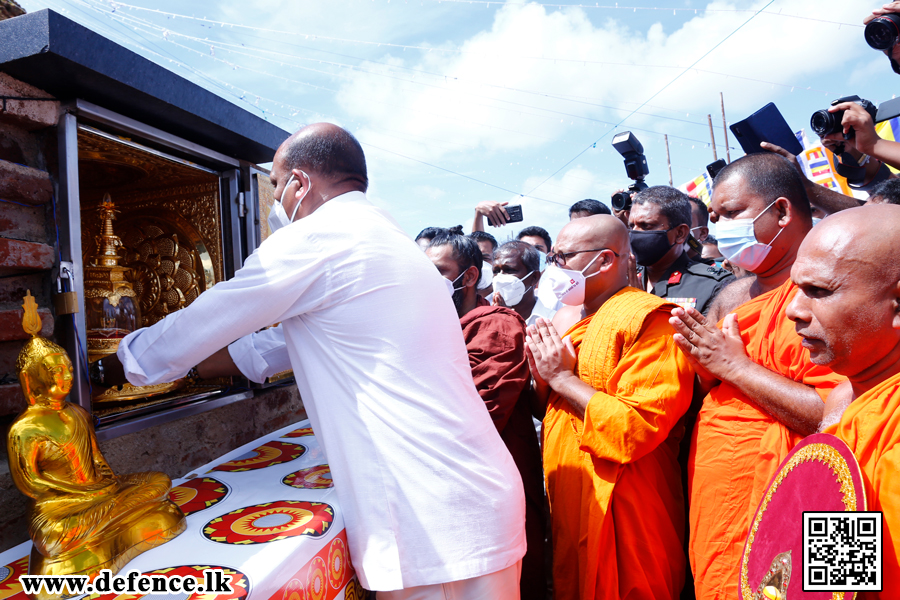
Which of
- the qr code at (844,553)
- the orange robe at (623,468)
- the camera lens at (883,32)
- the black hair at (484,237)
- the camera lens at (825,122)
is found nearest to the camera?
the qr code at (844,553)

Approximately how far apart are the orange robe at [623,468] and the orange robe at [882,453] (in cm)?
79

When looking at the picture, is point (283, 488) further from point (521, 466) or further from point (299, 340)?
point (521, 466)

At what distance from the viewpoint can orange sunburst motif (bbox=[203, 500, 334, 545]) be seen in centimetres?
151

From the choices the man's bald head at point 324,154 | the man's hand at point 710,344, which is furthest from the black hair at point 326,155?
the man's hand at point 710,344


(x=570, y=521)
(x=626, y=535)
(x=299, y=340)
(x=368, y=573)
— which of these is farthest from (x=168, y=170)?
(x=626, y=535)

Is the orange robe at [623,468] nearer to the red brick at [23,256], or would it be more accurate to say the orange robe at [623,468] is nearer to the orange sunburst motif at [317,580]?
the orange sunburst motif at [317,580]

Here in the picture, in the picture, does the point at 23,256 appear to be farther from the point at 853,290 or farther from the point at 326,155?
the point at 853,290

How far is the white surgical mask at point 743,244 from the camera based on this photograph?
7.72ft

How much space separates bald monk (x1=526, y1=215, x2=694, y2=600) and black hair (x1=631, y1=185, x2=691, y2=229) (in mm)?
1107

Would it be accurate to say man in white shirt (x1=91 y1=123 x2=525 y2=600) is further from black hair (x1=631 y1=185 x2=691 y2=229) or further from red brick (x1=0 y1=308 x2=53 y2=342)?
black hair (x1=631 y1=185 x2=691 y2=229)

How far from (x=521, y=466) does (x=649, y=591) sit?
77 centimetres

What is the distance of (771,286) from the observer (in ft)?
7.88

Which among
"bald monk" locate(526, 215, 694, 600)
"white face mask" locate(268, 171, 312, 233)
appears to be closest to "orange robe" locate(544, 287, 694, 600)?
"bald monk" locate(526, 215, 694, 600)

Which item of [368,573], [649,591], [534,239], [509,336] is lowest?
[649,591]
